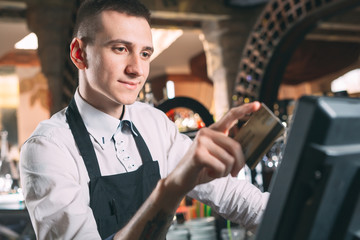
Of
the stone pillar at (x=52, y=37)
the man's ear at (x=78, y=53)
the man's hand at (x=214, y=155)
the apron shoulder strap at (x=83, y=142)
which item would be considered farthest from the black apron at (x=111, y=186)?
the stone pillar at (x=52, y=37)

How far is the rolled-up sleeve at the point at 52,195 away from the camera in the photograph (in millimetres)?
1098

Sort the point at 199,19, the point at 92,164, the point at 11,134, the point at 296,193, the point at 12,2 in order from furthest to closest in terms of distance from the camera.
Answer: the point at 11,134 < the point at 199,19 < the point at 12,2 < the point at 92,164 < the point at 296,193

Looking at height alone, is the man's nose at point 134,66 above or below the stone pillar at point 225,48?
above

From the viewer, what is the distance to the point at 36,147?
1.20 m

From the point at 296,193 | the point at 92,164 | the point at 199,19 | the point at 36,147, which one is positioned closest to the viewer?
the point at 296,193

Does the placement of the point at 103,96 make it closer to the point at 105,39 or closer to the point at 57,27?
the point at 105,39

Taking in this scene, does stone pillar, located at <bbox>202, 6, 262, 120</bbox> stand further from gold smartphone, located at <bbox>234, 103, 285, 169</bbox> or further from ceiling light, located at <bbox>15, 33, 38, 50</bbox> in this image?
gold smartphone, located at <bbox>234, 103, 285, 169</bbox>

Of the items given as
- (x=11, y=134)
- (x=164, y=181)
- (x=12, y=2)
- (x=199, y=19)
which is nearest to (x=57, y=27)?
(x=12, y=2)

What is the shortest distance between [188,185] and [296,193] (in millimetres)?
325

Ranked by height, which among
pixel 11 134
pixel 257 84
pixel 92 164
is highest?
pixel 92 164

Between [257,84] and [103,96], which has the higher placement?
[103,96]

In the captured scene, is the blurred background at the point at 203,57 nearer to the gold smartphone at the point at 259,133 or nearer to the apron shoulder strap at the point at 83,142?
the apron shoulder strap at the point at 83,142

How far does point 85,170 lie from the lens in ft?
4.27

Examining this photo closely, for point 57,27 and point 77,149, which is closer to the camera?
point 77,149
